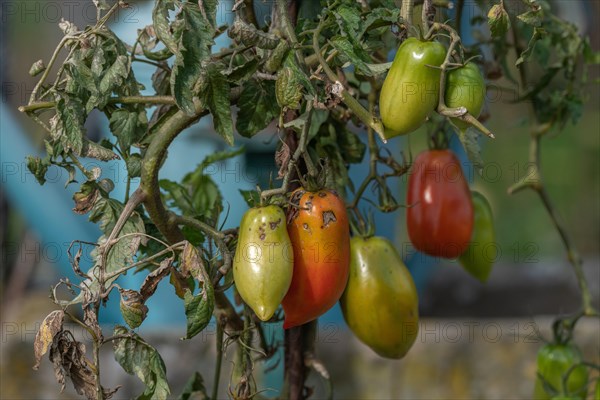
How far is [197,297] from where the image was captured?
694 millimetres

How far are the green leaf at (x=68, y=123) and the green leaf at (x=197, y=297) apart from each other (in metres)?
0.12

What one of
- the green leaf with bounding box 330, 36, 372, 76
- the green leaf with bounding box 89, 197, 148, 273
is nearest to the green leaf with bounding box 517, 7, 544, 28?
the green leaf with bounding box 330, 36, 372, 76

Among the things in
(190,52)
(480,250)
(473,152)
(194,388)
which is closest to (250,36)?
(190,52)

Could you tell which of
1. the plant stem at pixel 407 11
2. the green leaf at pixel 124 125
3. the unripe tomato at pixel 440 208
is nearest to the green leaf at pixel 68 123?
the green leaf at pixel 124 125

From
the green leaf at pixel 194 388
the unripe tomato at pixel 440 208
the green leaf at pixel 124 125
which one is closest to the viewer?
the green leaf at pixel 124 125

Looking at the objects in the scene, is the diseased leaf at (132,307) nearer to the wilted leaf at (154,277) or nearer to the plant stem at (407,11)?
the wilted leaf at (154,277)

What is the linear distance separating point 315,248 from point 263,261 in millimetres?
63

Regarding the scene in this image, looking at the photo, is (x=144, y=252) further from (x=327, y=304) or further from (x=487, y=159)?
(x=487, y=159)

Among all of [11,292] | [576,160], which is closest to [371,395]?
[11,292]

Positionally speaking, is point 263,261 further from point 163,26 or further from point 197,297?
point 163,26

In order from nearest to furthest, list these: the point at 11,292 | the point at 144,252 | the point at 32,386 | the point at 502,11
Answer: the point at 502,11 < the point at 144,252 < the point at 32,386 < the point at 11,292

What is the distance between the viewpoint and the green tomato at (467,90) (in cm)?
66

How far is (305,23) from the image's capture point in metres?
0.78

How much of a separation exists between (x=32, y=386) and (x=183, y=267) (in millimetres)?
924
